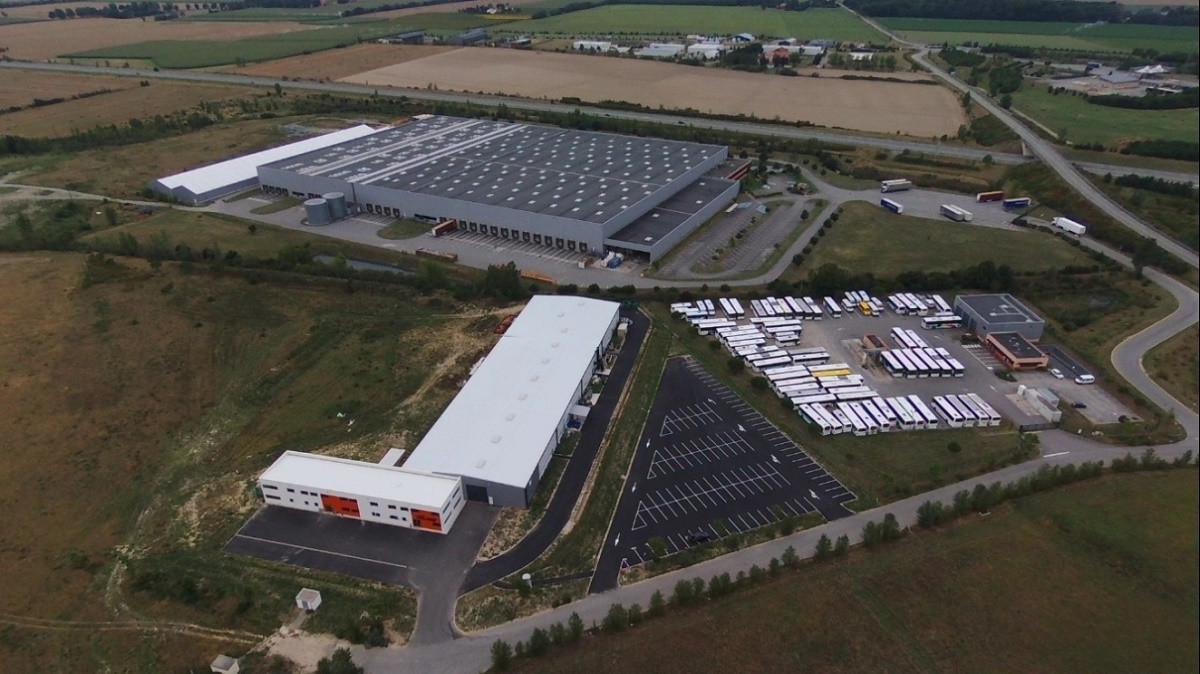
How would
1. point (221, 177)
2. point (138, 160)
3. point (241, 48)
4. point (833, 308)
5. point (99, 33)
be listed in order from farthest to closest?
point (99, 33) < point (241, 48) < point (138, 160) < point (221, 177) < point (833, 308)

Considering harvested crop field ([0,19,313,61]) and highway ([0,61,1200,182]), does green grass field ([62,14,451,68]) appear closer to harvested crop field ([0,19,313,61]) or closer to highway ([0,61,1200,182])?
harvested crop field ([0,19,313,61])

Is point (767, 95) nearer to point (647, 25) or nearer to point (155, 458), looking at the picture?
point (647, 25)

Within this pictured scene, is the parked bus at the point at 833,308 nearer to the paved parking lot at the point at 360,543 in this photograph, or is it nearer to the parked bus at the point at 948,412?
the parked bus at the point at 948,412

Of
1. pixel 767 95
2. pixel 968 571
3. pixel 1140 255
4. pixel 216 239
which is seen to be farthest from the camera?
pixel 767 95

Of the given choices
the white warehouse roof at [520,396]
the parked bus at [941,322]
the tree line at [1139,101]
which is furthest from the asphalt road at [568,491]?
the tree line at [1139,101]

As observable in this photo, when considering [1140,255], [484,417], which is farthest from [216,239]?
[1140,255]

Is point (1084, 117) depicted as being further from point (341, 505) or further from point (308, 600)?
point (308, 600)

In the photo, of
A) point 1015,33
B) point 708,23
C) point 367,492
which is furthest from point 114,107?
point 1015,33
